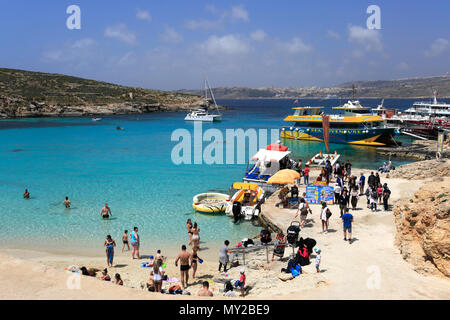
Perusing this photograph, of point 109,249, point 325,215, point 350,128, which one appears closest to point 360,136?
point 350,128

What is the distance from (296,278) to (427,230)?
3.73 metres

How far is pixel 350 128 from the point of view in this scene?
4962cm

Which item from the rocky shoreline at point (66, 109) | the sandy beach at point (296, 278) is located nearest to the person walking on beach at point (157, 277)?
the sandy beach at point (296, 278)

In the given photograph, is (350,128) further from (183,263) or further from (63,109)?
(63,109)

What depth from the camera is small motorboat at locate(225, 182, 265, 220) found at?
17.9 meters

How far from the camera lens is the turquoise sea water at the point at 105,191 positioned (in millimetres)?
16312

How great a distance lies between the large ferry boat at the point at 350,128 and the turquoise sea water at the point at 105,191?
8.45ft

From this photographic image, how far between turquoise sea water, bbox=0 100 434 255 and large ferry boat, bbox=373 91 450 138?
12436 mm

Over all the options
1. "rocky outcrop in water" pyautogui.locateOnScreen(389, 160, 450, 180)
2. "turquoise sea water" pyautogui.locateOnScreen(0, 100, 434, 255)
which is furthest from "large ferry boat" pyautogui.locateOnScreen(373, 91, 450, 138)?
"rocky outcrop in water" pyautogui.locateOnScreen(389, 160, 450, 180)

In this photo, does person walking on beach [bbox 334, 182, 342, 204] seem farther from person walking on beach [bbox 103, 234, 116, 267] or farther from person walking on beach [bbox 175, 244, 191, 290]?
person walking on beach [bbox 103, 234, 116, 267]

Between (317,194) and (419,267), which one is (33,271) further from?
(317,194)
